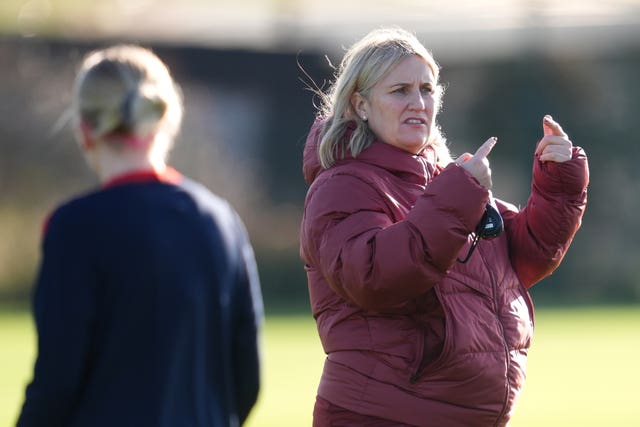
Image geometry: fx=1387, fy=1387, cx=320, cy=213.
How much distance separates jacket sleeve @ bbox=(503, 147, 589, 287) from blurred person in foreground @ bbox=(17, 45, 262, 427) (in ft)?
4.49

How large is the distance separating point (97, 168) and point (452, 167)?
1144 millimetres

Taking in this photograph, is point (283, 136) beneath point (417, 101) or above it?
beneath

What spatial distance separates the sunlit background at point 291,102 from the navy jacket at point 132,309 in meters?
16.5

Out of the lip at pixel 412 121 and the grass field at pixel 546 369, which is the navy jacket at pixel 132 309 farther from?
the grass field at pixel 546 369

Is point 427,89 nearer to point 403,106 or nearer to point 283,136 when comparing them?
point 403,106

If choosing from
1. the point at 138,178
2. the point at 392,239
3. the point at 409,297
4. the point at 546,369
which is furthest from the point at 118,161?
the point at 546,369

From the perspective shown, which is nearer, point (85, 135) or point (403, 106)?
point (85, 135)

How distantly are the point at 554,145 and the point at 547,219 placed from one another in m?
0.25

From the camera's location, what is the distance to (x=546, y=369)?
563 inches

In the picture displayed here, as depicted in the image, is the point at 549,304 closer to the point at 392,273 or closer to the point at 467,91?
the point at 467,91

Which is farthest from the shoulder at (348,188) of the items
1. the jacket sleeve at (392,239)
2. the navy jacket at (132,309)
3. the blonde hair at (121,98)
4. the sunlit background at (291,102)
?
the sunlit background at (291,102)

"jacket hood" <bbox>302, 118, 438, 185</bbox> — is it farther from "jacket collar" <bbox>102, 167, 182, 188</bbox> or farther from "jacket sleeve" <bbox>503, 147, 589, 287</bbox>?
"jacket collar" <bbox>102, 167, 182, 188</bbox>

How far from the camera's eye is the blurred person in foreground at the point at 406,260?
4.09m

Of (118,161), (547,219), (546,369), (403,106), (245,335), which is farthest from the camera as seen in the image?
(546,369)
